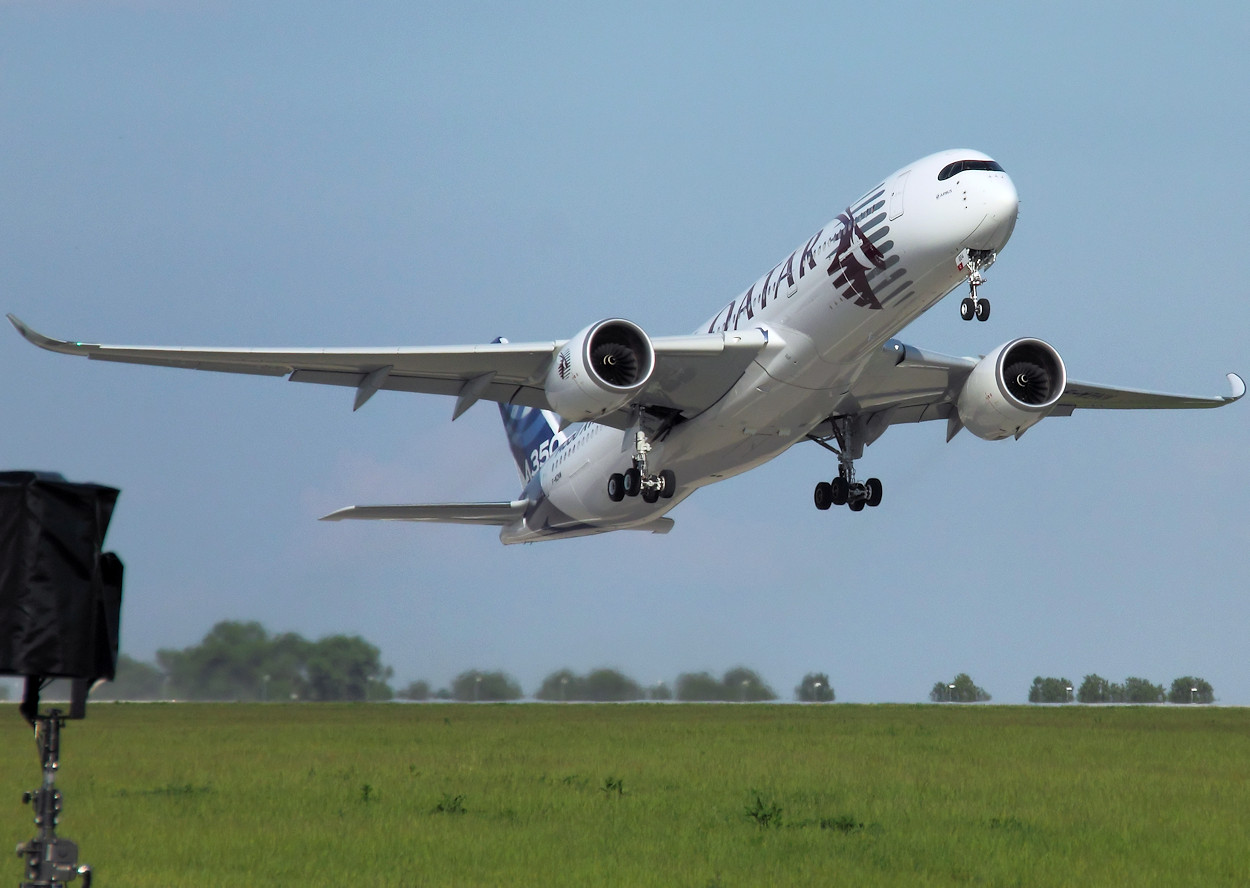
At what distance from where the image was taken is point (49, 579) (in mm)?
7012

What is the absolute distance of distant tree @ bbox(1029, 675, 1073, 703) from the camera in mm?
62469

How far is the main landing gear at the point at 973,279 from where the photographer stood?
68.3 ft

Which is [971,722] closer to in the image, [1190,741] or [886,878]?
[1190,741]

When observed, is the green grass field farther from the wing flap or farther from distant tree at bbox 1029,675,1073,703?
distant tree at bbox 1029,675,1073,703

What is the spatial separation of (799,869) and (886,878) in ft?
3.52

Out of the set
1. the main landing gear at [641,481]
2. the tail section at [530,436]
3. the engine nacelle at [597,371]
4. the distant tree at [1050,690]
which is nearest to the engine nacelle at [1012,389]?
the main landing gear at [641,481]

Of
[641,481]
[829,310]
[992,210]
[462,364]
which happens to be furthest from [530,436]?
[992,210]

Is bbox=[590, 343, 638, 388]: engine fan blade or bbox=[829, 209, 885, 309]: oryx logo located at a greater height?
bbox=[829, 209, 885, 309]: oryx logo

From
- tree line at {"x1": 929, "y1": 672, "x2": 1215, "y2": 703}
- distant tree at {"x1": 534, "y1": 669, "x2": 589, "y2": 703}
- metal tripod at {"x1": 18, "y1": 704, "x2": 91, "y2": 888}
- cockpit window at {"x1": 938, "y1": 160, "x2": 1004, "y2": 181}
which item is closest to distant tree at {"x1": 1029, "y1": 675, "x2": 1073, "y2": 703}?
tree line at {"x1": 929, "y1": 672, "x2": 1215, "y2": 703}

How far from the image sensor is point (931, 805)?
20672 millimetres

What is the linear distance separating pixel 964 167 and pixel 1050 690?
4861cm

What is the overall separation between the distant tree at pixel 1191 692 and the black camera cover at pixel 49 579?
62946mm

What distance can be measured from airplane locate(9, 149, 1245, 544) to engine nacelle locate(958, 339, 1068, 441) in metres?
0.04

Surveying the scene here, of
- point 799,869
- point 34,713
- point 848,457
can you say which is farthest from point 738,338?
point 34,713
